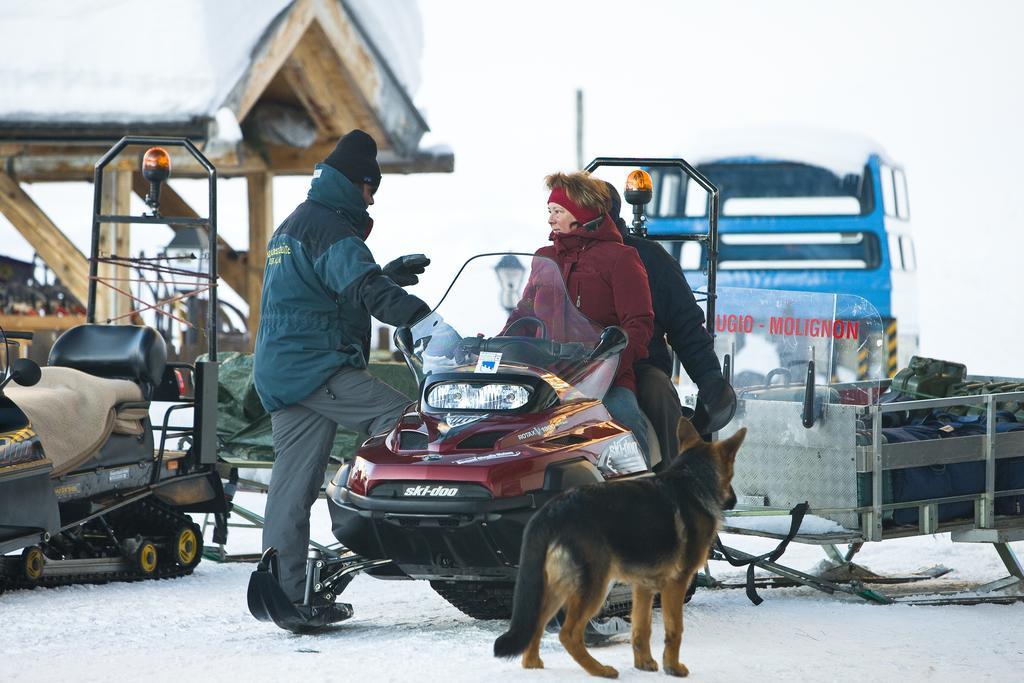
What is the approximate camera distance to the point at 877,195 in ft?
59.3

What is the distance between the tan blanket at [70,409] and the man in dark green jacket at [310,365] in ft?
6.01

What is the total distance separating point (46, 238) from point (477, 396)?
33.6ft

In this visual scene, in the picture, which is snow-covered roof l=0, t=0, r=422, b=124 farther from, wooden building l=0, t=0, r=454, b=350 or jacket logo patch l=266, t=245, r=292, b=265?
jacket logo patch l=266, t=245, r=292, b=265

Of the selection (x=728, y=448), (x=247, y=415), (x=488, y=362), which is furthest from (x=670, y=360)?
(x=247, y=415)

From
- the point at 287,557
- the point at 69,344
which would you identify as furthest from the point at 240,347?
the point at 287,557

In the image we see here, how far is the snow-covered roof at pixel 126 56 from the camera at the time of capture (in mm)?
13773

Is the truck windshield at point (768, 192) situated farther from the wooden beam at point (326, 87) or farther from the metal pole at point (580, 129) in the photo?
the metal pole at point (580, 129)

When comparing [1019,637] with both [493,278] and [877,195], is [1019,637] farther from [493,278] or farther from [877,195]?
[877,195]

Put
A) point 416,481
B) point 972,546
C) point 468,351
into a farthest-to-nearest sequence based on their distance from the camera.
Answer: point 972,546, point 468,351, point 416,481

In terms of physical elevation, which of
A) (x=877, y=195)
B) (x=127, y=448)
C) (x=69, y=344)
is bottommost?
(x=127, y=448)

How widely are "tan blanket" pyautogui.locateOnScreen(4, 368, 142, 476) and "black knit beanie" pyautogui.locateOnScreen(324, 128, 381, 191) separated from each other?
7.30 feet

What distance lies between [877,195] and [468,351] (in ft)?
43.9

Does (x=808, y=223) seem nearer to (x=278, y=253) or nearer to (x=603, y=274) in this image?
(x=603, y=274)

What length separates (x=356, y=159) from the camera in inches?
237
